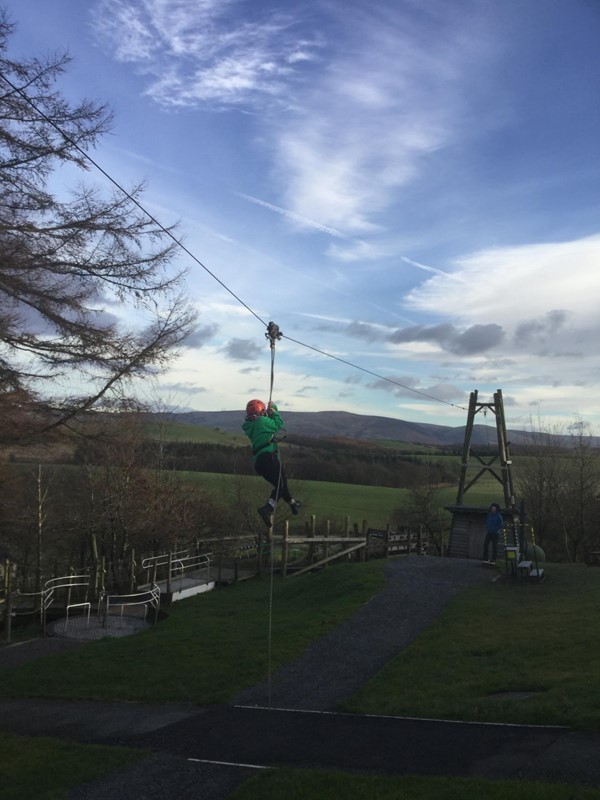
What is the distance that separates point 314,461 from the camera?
22625mm

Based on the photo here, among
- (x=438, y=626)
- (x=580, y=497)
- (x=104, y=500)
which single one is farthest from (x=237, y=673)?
(x=580, y=497)

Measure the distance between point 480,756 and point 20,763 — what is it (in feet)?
19.9

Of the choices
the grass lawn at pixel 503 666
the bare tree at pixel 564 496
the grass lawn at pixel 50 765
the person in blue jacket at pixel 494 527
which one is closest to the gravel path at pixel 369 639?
the grass lawn at pixel 503 666

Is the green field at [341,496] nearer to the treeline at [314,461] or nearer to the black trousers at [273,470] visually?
the treeline at [314,461]

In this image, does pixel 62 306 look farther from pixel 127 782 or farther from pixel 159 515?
pixel 159 515

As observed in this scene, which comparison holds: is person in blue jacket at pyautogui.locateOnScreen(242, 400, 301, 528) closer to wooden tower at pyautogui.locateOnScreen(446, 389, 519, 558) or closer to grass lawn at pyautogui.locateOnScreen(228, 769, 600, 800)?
grass lawn at pyautogui.locateOnScreen(228, 769, 600, 800)

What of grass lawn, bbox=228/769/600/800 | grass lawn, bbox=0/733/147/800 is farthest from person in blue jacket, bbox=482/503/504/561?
grass lawn, bbox=228/769/600/800

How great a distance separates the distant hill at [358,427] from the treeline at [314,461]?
677mm

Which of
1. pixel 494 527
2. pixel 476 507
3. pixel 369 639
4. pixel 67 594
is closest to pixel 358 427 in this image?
pixel 476 507

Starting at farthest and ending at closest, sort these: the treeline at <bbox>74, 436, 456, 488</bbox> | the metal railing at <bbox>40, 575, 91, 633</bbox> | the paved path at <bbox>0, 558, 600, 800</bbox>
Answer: the metal railing at <bbox>40, 575, 91, 633</bbox>, the treeline at <bbox>74, 436, 456, 488</bbox>, the paved path at <bbox>0, 558, 600, 800</bbox>

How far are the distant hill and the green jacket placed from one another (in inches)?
108

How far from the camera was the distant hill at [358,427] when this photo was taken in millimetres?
23812

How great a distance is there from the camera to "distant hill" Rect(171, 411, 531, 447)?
938 inches

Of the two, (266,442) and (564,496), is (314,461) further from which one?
(564,496)
